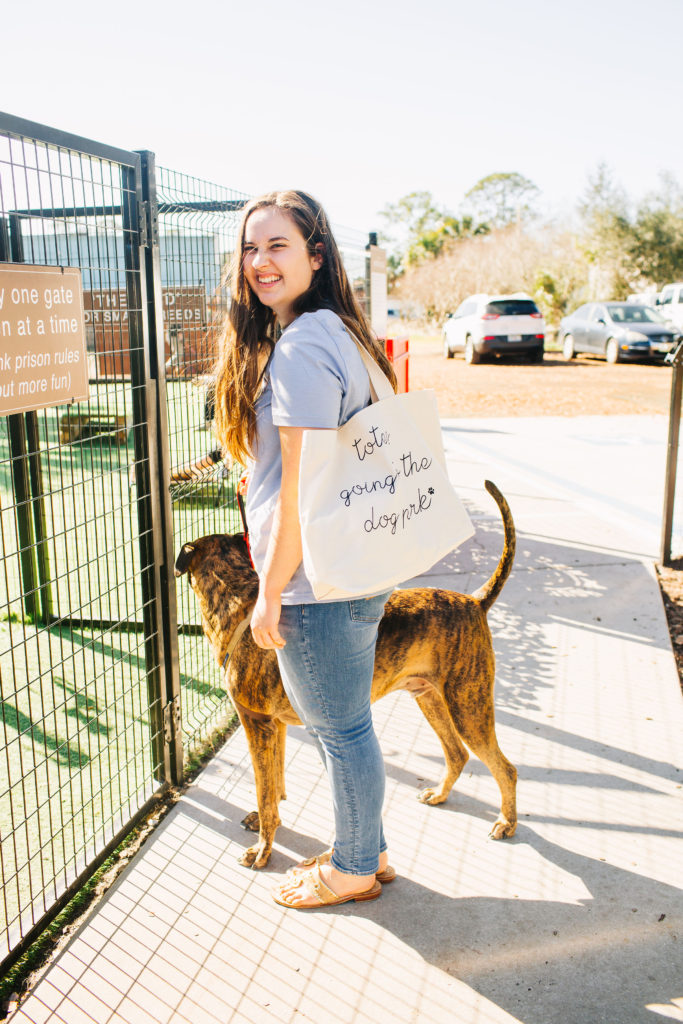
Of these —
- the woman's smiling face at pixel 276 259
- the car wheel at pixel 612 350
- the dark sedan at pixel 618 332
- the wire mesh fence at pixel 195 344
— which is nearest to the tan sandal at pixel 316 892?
the wire mesh fence at pixel 195 344

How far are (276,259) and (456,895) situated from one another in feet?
6.34

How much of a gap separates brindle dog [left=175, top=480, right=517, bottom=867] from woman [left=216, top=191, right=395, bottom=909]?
0.94 feet

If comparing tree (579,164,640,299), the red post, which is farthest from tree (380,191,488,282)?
the red post

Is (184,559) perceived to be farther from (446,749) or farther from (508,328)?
(508,328)

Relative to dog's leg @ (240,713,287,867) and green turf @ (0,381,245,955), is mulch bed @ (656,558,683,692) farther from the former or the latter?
green turf @ (0,381,245,955)

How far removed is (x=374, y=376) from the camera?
6.73ft

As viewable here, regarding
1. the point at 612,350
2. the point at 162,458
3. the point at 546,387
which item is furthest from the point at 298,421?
the point at 612,350

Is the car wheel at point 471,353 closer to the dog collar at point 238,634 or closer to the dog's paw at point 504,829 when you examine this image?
the dog's paw at point 504,829

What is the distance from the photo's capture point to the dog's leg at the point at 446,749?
9.82 feet

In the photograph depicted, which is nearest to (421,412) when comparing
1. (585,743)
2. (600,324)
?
(585,743)

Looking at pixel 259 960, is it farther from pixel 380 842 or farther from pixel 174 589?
pixel 174 589

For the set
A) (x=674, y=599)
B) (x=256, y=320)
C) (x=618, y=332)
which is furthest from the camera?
(x=618, y=332)

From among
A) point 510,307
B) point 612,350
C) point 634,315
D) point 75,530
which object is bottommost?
point 75,530

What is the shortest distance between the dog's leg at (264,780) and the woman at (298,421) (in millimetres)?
352
